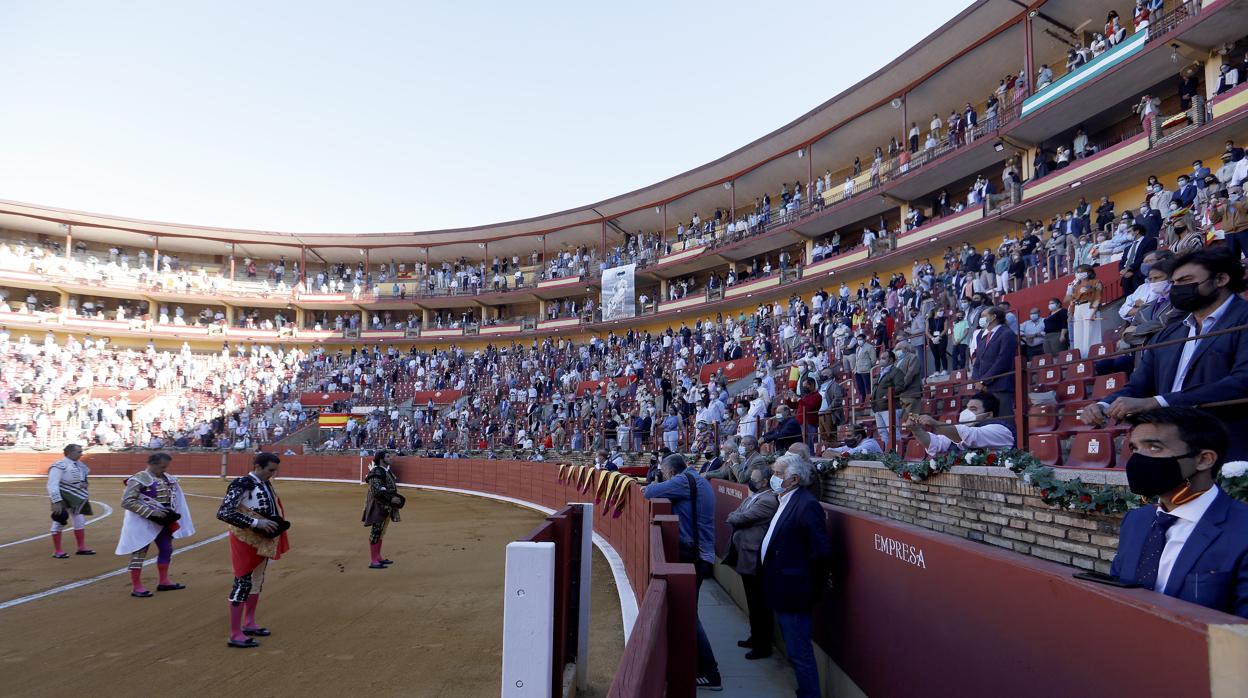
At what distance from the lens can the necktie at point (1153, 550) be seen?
7.89ft

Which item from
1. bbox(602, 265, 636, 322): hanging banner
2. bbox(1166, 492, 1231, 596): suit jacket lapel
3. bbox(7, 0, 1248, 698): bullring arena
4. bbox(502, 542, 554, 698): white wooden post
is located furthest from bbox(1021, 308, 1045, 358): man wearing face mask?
bbox(602, 265, 636, 322): hanging banner

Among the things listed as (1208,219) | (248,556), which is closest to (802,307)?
(1208,219)

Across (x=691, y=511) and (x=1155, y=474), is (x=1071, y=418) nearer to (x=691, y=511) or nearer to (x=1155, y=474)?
(x=691, y=511)

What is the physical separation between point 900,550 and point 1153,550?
74.2 inches

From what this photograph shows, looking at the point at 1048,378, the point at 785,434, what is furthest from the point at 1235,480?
the point at 785,434

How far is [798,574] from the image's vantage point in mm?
5078

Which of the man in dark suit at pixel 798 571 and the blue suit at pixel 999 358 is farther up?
the blue suit at pixel 999 358

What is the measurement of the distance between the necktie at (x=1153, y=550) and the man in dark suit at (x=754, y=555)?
3636mm

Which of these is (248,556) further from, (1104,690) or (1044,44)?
(1044,44)

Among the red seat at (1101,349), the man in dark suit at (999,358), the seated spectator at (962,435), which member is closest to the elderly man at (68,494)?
the seated spectator at (962,435)

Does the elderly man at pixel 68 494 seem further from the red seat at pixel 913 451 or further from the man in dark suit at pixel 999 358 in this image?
the man in dark suit at pixel 999 358

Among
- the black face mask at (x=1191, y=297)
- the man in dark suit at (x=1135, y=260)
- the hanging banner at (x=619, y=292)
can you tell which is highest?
the hanging banner at (x=619, y=292)

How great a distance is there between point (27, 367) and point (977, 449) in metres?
46.5

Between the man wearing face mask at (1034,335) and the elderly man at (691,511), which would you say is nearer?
the elderly man at (691,511)
